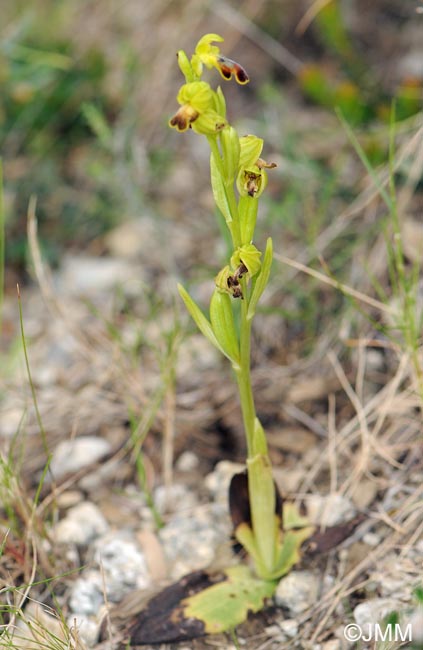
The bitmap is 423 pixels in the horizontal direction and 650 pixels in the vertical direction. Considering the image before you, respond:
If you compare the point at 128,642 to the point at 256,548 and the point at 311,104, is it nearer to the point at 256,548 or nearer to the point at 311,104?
the point at 256,548

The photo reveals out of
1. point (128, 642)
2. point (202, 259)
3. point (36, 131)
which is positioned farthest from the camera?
point (36, 131)

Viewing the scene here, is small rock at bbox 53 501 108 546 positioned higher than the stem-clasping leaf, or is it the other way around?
the stem-clasping leaf

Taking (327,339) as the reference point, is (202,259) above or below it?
below

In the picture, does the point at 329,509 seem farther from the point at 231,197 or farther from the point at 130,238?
the point at 130,238

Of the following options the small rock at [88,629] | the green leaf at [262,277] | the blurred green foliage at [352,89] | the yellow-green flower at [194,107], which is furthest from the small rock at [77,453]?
the blurred green foliage at [352,89]

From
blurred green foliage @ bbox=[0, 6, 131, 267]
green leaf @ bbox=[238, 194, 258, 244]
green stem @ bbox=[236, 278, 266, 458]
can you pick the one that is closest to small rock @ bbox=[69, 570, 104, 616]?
green stem @ bbox=[236, 278, 266, 458]

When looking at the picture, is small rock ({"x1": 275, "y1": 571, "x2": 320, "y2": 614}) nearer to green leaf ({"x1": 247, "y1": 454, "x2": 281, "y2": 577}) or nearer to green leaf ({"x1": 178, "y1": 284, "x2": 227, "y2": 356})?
green leaf ({"x1": 247, "y1": 454, "x2": 281, "y2": 577})

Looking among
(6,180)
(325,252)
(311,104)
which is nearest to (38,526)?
(325,252)
